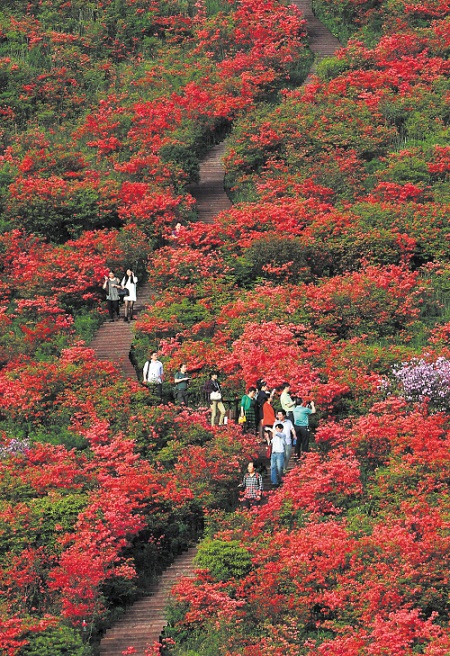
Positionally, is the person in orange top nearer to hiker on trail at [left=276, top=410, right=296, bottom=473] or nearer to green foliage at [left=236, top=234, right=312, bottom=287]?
hiker on trail at [left=276, top=410, right=296, bottom=473]

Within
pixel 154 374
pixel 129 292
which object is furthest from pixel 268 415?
pixel 129 292

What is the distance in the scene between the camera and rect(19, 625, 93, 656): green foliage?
28.8 meters

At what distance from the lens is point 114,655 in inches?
1165

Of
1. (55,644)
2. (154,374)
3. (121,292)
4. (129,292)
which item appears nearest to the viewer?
(55,644)

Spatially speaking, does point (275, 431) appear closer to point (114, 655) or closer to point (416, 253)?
point (114, 655)

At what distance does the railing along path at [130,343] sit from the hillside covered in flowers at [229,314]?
334 millimetres

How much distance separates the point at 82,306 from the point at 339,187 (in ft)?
26.8

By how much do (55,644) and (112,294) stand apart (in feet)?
43.8

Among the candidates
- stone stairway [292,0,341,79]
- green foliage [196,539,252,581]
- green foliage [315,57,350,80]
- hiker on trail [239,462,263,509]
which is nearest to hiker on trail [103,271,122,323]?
hiker on trail [239,462,263,509]

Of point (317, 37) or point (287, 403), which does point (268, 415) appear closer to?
point (287, 403)

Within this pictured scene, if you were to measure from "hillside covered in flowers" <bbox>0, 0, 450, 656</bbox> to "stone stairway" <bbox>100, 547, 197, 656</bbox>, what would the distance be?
302 millimetres

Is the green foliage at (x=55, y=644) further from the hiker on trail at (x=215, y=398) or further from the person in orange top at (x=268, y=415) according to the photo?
the hiker on trail at (x=215, y=398)

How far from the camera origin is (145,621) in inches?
1209

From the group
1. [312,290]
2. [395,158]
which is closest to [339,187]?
[395,158]
